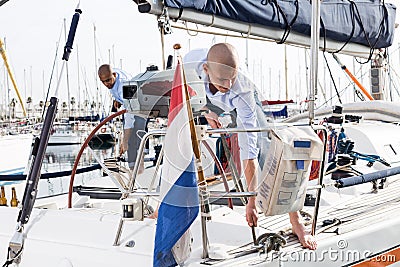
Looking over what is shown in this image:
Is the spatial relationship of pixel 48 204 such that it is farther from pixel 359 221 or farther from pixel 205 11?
pixel 359 221

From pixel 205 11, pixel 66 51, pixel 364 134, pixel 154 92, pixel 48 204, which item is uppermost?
pixel 205 11

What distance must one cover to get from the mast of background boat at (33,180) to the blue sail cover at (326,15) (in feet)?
3.14

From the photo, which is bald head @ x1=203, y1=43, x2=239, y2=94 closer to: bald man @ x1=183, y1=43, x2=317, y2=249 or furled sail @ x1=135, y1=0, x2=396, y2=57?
bald man @ x1=183, y1=43, x2=317, y2=249

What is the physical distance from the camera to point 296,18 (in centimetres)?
404

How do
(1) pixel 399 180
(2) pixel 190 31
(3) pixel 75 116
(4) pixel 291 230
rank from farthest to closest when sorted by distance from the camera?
(3) pixel 75 116 < (1) pixel 399 180 < (2) pixel 190 31 < (4) pixel 291 230

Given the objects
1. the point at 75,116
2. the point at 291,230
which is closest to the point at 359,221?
the point at 291,230

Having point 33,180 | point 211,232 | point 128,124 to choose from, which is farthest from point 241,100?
point 33,180

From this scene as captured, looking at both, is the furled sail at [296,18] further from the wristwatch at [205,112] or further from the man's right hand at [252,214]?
the man's right hand at [252,214]

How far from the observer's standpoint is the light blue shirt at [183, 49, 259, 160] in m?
2.45

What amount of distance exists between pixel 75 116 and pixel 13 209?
15.5m

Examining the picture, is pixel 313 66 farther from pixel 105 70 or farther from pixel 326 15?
pixel 326 15

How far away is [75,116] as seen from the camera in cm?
1827

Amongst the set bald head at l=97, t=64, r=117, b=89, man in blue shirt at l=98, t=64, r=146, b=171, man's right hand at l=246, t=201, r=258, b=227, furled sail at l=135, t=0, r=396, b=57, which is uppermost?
furled sail at l=135, t=0, r=396, b=57

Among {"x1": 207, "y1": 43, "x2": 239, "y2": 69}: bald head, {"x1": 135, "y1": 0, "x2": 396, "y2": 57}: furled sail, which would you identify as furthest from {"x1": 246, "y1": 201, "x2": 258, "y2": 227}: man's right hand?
{"x1": 135, "y1": 0, "x2": 396, "y2": 57}: furled sail
